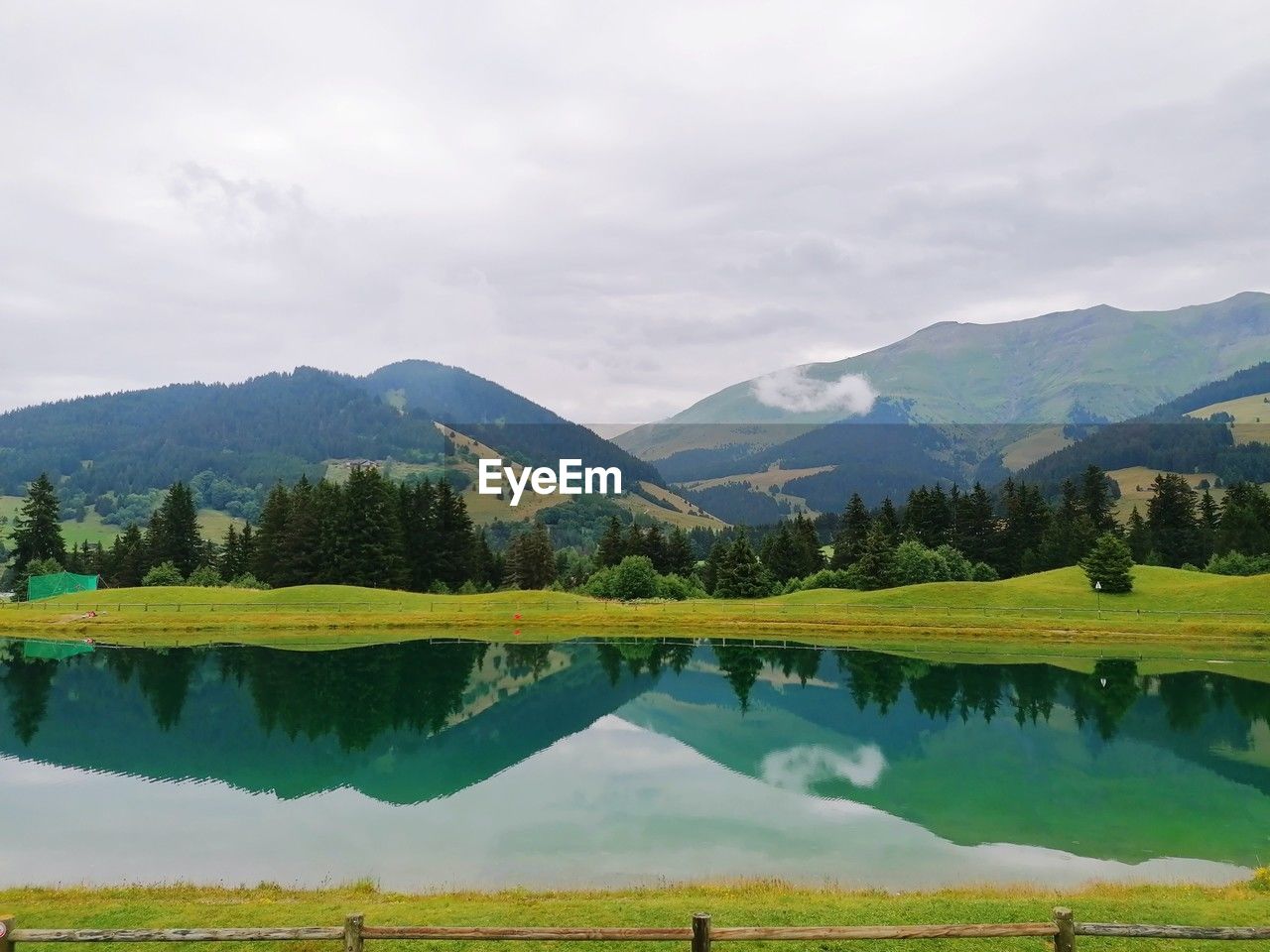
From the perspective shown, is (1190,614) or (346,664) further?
(1190,614)

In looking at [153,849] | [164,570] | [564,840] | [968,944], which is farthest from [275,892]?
[164,570]

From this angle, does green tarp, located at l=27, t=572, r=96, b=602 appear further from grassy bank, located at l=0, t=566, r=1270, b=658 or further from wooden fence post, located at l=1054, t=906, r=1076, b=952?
wooden fence post, located at l=1054, t=906, r=1076, b=952

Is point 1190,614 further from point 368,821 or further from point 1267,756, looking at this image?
point 368,821

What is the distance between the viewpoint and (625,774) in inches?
1204

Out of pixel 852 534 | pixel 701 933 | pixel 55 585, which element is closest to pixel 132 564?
pixel 55 585

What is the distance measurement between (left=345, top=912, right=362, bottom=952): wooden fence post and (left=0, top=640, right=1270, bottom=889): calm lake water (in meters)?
9.87

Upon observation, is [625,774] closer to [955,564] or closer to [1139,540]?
[955,564]

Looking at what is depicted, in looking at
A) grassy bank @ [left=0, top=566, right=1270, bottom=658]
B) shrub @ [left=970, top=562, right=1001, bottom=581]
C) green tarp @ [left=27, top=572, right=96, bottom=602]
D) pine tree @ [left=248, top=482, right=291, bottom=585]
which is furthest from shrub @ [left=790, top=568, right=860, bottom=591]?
green tarp @ [left=27, top=572, right=96, bottom=602]

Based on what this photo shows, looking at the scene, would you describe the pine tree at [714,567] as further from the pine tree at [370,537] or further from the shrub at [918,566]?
the pine tree at [370,537]

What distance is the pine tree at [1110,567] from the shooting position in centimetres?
7188

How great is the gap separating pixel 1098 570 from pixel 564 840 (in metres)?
66.3

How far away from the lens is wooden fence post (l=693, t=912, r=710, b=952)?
9.95 m

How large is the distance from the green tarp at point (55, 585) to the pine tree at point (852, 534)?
83.2 meters

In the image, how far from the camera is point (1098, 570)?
7281 centimetres
